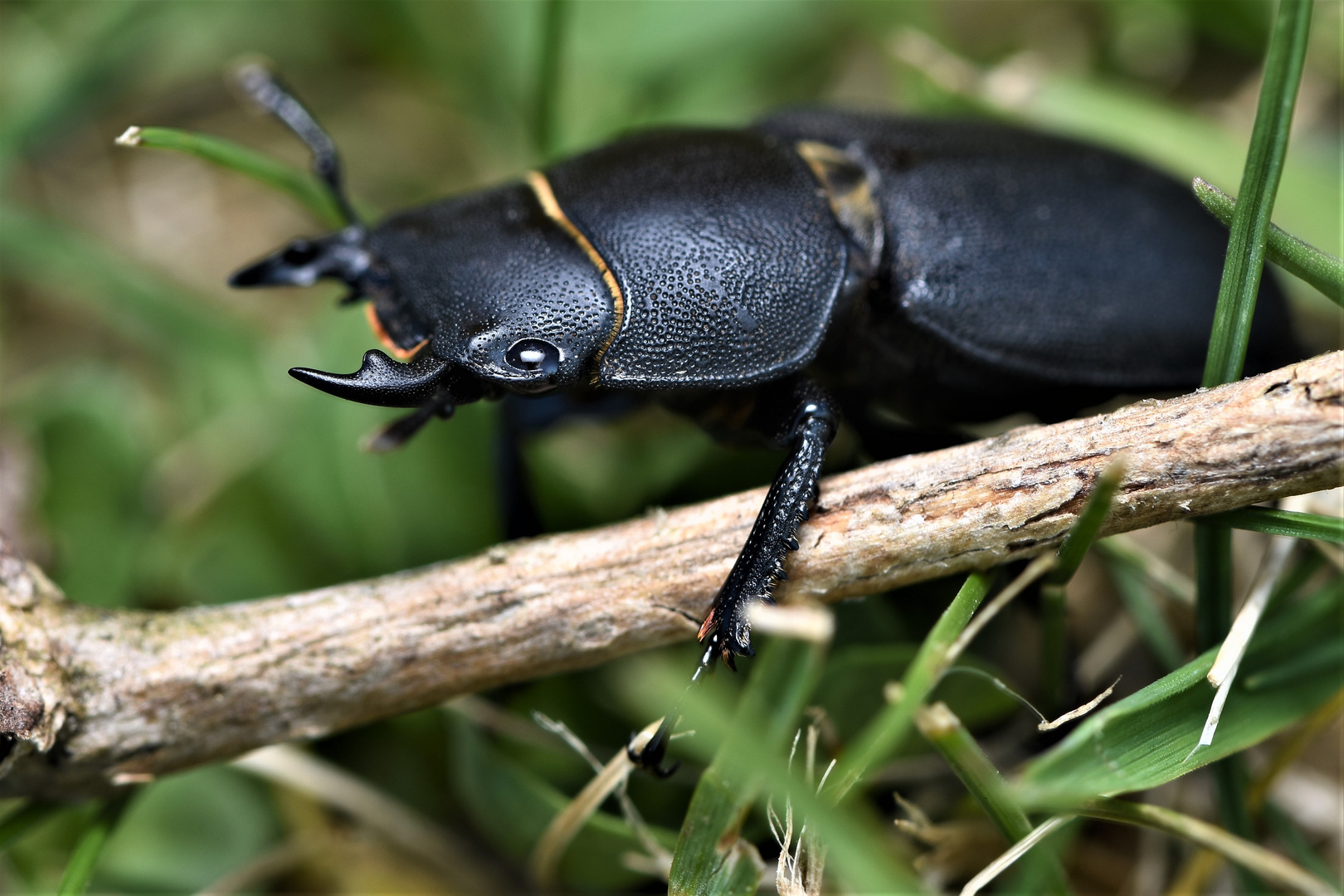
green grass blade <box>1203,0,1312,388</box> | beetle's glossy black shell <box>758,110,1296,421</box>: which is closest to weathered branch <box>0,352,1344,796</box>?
green grass blade <box>1203,0,1312,388</box>

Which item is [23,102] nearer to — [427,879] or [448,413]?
[448,413]

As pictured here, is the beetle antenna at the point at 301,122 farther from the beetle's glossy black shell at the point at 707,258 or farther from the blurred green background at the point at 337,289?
the beetle's glossy black shell at the point at 707,258

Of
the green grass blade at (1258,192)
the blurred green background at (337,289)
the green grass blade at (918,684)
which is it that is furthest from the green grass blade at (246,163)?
the green grass blade at (1258,192)

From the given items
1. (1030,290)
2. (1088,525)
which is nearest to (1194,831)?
(1088,525)

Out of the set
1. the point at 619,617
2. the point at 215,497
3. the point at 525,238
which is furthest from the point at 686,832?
the point at 215,497

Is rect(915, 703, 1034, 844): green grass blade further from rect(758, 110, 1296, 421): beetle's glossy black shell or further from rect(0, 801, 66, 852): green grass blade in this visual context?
rect(0, 801, 66, 852): green grass blade

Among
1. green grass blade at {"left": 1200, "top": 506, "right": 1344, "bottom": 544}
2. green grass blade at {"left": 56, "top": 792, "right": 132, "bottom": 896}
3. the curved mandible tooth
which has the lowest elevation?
green grass blade at {"left": 56, "top": 792, "right": 132, "bottom": 896}
